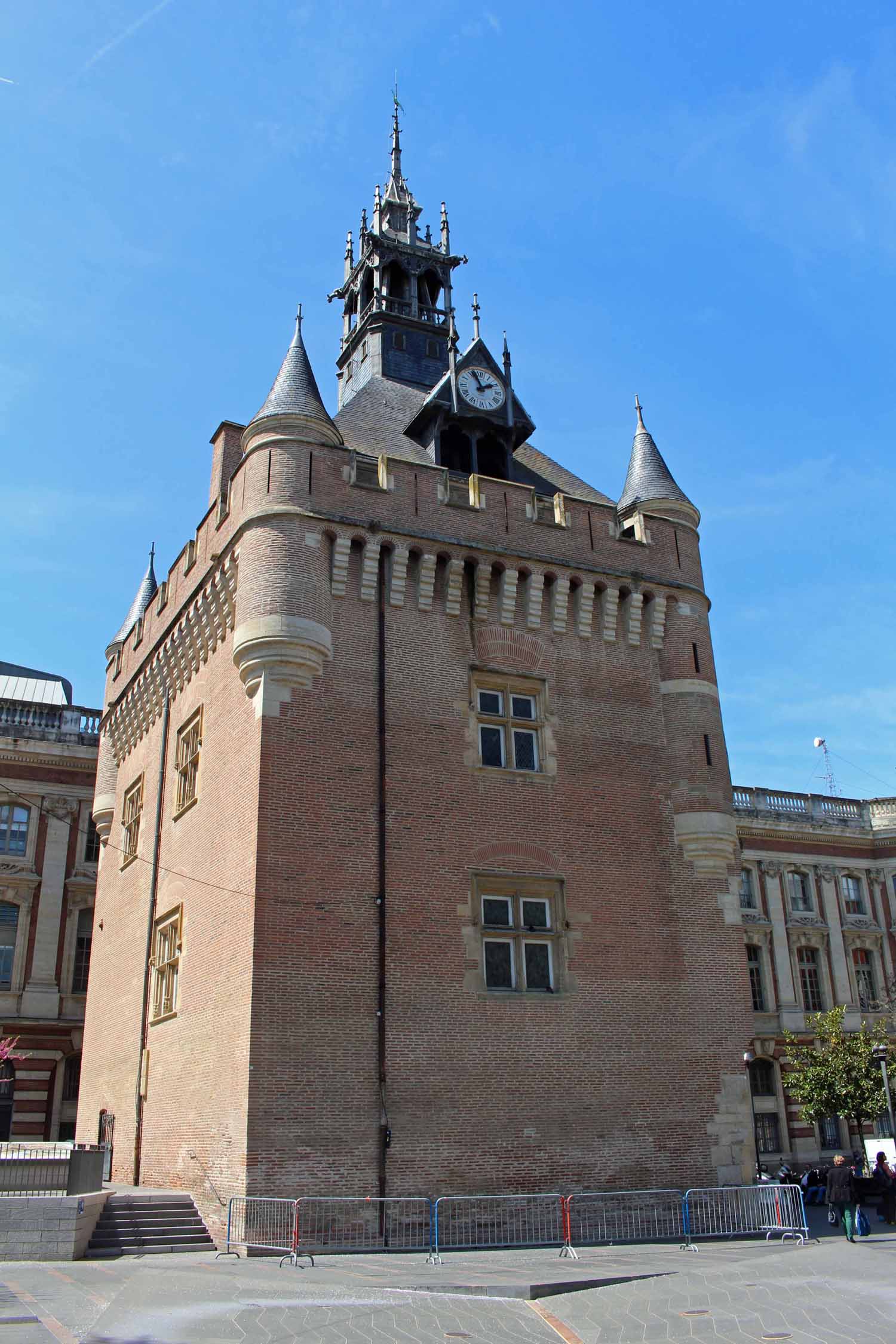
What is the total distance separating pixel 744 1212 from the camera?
64.2 feet

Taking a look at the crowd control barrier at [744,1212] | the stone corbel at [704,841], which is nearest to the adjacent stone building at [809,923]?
the stone corbel at [704,841]

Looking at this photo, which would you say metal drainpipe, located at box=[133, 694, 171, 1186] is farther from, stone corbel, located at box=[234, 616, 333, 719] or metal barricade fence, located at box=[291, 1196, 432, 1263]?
metal barricade fence, located at box=[291, 1196, 432, 1263]

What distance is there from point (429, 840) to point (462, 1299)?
848cm

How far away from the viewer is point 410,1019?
18.5m

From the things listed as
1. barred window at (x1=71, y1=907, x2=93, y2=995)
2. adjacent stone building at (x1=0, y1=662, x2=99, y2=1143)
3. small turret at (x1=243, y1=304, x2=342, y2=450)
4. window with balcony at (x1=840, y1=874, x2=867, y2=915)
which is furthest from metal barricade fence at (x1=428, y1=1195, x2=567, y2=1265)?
window with balcony at (x1=840, y1=874, x2=867, y2=915)

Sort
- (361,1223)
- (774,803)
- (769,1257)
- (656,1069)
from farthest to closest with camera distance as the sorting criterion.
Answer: (774,803) → (656,1069) → (361,1223) → (769,1257)

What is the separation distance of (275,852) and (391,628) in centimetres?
507

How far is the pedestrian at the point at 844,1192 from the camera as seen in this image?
1827 cm

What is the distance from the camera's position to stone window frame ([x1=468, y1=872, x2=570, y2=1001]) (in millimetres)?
19547

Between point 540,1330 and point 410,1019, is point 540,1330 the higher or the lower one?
the lower one

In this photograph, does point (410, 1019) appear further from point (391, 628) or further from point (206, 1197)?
point (391, 628)

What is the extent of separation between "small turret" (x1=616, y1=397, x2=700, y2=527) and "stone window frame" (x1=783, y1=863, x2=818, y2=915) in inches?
1056

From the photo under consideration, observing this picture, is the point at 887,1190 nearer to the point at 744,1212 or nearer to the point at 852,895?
the point at 744,1212

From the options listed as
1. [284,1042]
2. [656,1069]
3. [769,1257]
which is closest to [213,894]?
[284,1042]
